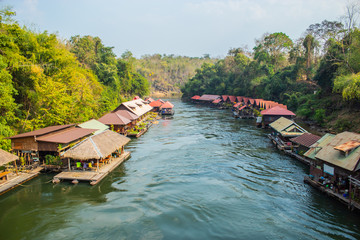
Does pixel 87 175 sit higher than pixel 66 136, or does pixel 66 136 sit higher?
pixel 66 136

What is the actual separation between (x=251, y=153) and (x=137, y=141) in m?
14.0

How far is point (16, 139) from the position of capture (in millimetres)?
18375

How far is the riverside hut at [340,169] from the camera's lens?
13.1 meters

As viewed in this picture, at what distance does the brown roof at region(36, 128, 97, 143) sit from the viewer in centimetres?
1850

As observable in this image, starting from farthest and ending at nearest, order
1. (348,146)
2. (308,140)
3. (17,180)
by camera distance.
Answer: (308,140), (17,180), (348,146)

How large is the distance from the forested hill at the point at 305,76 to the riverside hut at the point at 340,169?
1328cm

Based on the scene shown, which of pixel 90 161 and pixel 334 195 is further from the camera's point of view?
pixel 90 161

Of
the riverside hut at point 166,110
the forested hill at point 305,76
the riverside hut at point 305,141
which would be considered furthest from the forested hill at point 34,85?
the forested hill at point 305,76

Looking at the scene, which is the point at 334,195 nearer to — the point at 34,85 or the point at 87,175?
the point at 87,175

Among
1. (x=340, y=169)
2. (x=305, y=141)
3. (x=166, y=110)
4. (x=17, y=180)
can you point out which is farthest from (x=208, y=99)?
(x=17, y=180)

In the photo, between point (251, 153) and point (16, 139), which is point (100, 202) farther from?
point (251, 153)

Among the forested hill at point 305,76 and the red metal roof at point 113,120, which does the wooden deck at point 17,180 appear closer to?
the red metal roof at point 113,120

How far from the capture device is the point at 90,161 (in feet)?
60.7

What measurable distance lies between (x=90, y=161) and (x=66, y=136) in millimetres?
3542
